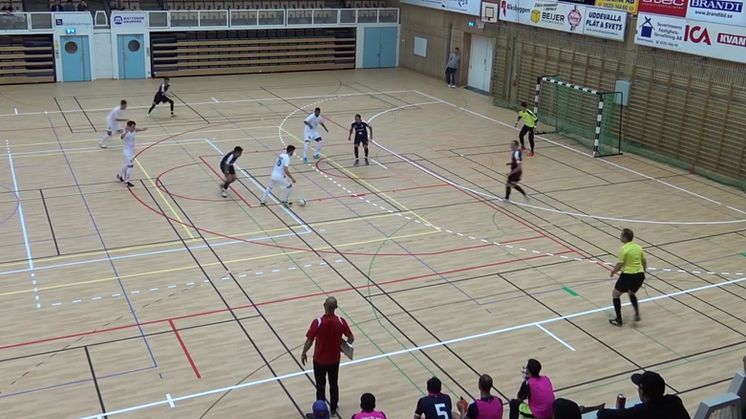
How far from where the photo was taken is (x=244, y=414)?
33.4ft

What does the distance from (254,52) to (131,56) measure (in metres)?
5.87

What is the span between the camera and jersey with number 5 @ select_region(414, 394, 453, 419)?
802cm

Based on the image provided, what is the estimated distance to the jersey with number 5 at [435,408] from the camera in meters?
8.02

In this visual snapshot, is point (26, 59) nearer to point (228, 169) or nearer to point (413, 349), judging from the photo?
point (228, 169)

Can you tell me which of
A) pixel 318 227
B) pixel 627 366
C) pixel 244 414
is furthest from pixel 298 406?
pixel 318 227

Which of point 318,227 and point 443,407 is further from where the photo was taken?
point 318,227

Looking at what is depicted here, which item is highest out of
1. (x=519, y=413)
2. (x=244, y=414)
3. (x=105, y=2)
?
(x=105, y=2)

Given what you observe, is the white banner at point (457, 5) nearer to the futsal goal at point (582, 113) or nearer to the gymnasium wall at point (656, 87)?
the gymnasium wall at point (656, 87)

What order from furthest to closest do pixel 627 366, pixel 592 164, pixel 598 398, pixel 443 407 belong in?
pixel 592 164
pixel 627 366
pixel 598 398
pixel 443 407

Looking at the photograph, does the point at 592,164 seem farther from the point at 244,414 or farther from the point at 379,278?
the point at 244,414

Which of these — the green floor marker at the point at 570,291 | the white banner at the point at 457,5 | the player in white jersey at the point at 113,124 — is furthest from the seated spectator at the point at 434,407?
the white banner at the point at 457,5

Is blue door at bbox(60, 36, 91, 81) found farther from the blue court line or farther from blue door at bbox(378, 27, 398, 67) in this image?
blue door at bbox(378, 27, 398, 67)

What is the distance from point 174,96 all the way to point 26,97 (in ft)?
18.3

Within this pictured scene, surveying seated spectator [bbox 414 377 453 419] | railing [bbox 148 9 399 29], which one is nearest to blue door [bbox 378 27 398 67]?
railing [bbox 148 9 399 29]
